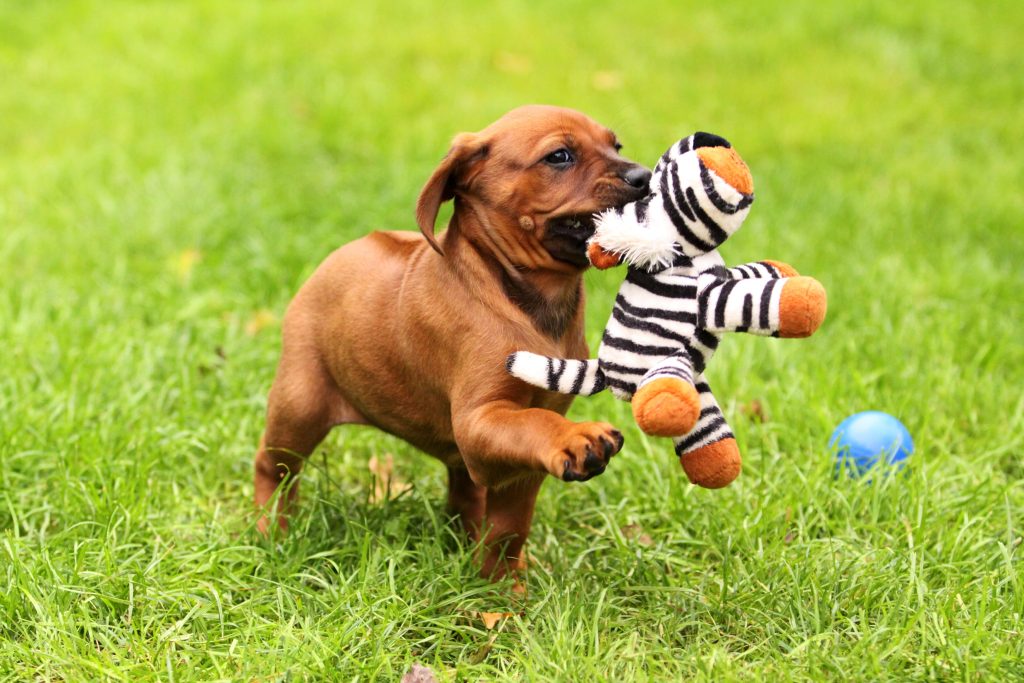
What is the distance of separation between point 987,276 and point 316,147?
12.9 feet

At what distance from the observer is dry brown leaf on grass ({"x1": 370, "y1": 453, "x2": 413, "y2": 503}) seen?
363 centimetres

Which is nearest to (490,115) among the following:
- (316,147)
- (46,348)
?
(316,147)

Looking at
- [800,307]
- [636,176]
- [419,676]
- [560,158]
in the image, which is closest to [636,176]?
[636,176]

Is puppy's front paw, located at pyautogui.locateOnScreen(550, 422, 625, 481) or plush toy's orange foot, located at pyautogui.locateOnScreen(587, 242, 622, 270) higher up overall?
plush toy's orange foot, located at pyautogui.locateOnScreen(587, 242, 622, 270)

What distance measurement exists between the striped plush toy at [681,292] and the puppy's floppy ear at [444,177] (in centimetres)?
42

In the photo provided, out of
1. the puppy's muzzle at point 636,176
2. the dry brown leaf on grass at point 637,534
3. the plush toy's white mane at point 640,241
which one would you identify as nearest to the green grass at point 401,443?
the dry brown leaf on grass at point 637,534

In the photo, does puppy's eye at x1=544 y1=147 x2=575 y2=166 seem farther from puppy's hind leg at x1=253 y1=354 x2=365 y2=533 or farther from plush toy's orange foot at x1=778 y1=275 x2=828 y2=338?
puppy's hind leg at x1=253 y1=354 x2=365 y2=533

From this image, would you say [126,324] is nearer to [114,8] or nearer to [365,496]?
[365,496]

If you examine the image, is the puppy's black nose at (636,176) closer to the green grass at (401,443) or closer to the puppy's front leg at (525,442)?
the puppy's front leg at (525,442)

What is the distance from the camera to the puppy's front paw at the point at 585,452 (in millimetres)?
2412

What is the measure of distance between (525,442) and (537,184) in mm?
677

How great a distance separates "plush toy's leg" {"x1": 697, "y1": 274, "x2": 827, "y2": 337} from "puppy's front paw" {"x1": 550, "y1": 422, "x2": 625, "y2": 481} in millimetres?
349

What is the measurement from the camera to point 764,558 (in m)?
3.25

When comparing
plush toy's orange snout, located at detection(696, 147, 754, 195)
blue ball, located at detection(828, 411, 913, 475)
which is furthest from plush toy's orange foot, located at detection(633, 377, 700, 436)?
blue ball, located at detection(828, 411, 913, 475)
